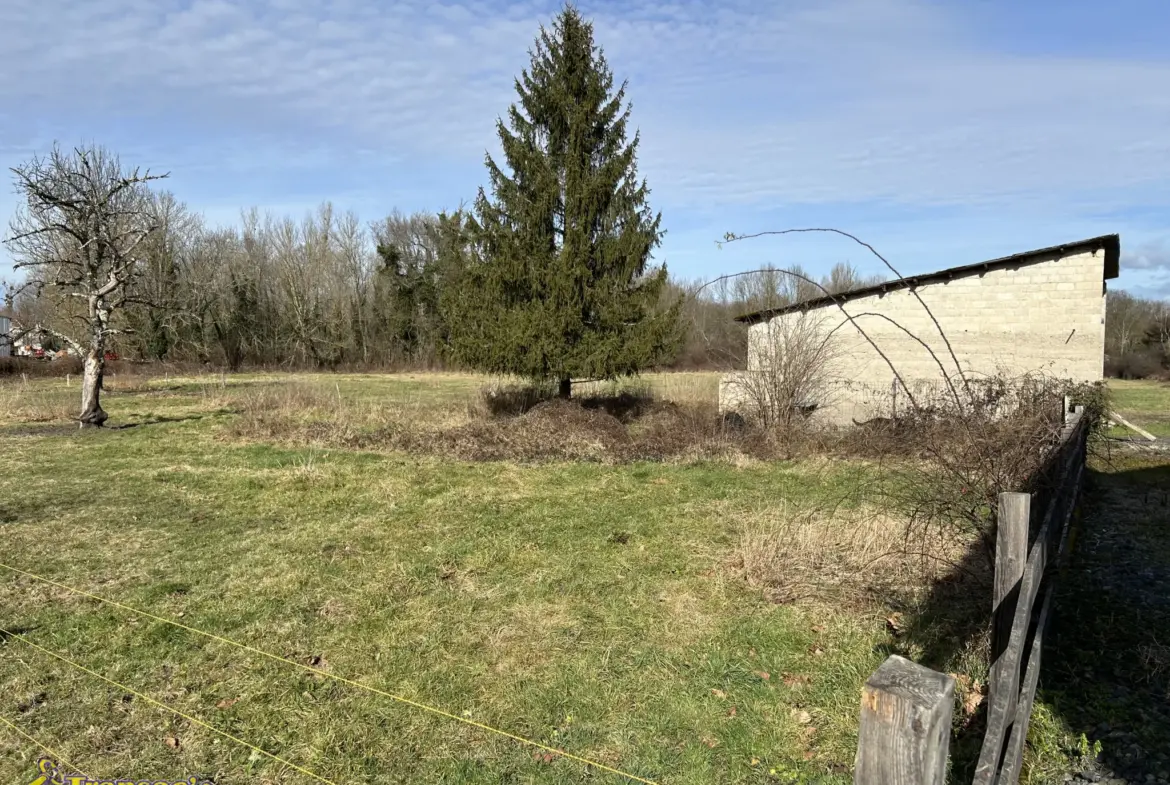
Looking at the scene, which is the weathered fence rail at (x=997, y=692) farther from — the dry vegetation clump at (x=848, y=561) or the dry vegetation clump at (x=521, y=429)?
the dry vegetation clump at (x=521, y=429)

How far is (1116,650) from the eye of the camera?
14.8 feet

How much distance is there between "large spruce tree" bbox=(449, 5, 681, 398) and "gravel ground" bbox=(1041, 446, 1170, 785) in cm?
1001

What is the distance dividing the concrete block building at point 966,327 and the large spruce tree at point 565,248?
9.65 ft

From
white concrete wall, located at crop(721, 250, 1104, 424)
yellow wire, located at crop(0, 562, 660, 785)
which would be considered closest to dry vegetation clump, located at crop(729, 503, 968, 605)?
yellow wire, located at crop(0, 562, 660, 785)

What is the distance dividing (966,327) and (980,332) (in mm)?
313

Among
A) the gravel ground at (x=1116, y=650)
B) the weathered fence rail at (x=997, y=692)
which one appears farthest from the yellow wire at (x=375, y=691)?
the gravel ground at (x=1116, y=650)

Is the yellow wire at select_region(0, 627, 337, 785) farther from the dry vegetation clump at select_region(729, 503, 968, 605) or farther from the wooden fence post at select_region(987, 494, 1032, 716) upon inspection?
the dry vegetation clump at select_region(729, 503, 968, 605)

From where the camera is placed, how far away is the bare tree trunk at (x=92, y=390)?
14953 mm

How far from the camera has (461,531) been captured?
7699mm

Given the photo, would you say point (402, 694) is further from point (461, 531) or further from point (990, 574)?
point (990, 574)

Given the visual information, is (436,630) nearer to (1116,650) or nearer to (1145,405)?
(1116,650)

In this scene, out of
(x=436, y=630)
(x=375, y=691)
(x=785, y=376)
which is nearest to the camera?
(x=375, y=691)

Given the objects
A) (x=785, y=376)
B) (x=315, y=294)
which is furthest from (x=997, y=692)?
(x=315, y=294)

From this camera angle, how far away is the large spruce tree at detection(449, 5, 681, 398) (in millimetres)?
15695
